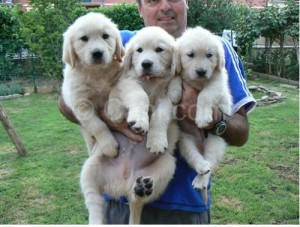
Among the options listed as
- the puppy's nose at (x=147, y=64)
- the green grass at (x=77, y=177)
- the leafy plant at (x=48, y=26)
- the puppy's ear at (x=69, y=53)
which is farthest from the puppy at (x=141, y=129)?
the leafy plant at (x=48, y=26)

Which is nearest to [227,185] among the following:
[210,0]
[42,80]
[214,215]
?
[214,215]

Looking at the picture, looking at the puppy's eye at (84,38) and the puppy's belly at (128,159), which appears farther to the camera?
the puppy's eye at (84,38)

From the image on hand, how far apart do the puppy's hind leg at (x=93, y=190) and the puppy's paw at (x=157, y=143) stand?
1.26 ft

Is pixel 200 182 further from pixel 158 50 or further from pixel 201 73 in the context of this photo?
pixel 158 50

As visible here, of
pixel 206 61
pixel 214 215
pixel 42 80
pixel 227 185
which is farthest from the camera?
pixel 42 80

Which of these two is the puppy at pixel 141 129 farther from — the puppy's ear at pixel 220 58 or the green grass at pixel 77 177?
the green grass at pixel 77 177

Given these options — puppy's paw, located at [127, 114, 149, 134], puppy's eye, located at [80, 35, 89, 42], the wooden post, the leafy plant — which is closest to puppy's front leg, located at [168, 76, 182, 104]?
puppy's paw, located at [127, 114, 149, 134]

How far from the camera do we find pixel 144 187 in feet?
8.42

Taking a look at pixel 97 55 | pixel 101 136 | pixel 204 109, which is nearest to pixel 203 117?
pixel 204 109

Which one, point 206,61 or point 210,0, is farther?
point 210,0

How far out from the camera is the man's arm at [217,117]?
9.36ft

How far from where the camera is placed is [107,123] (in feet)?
9.66

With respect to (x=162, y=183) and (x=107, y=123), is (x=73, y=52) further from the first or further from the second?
(x=162, y=183)

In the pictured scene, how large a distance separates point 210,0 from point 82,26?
45.1 feet
